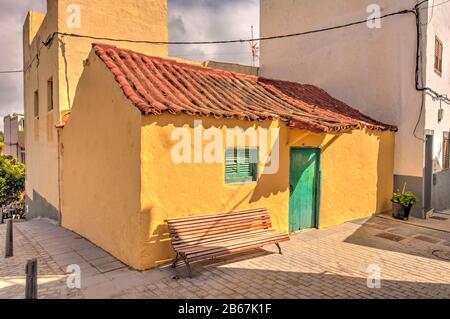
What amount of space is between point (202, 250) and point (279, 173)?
127 inches

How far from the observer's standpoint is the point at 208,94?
27.2ft

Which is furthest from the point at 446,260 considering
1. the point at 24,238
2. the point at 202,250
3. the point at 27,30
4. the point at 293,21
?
the point at 27,30

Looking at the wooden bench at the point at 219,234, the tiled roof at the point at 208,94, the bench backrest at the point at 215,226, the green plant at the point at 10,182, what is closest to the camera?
the wooden bench at the point at 219,234

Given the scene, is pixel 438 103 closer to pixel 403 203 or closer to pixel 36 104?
pixel 403 203

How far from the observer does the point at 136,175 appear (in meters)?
6.17

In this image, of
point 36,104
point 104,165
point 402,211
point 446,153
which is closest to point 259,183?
point 104,165

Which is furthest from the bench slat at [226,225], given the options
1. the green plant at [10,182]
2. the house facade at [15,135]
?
the house facade at [15,135]

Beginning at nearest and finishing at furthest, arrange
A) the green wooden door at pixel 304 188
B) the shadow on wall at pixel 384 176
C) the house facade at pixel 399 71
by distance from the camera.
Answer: the green wooden door at pixel 304 188 → the house facade at pixel 399 71 → the shadow on wall at pixel 384 176

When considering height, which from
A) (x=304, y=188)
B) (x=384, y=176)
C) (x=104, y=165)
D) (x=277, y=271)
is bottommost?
(x=277, y=271)

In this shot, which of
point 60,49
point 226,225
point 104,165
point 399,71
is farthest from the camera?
point 60,49

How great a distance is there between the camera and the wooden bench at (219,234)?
234 inches

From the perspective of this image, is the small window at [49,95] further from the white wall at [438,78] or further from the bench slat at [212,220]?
the white wall at [438,78]

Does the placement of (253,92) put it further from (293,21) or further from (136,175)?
(293,21)

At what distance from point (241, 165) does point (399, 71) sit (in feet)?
24.8
